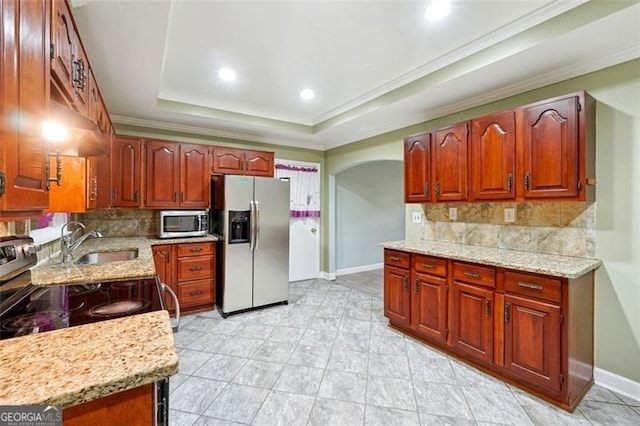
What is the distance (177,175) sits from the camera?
368cm

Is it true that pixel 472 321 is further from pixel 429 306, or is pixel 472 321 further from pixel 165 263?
pixel 165 263

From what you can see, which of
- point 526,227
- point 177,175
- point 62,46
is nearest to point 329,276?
point 177,175

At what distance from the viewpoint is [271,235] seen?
12.4 feet

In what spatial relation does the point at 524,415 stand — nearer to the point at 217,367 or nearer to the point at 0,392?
the point at 217,367

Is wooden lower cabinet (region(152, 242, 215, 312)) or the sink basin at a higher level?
the sink basin

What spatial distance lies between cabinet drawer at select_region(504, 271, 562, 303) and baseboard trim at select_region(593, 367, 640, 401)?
0.86 meters

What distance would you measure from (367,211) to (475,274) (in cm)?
361

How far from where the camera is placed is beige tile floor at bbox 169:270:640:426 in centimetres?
184

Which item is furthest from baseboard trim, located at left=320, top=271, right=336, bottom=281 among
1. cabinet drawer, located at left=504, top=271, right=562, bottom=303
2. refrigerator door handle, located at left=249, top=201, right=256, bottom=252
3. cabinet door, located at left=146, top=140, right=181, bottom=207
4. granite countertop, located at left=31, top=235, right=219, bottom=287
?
cabinet drawer, located at left=504, top=271, right=562, bottom=303

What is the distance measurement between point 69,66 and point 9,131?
90 cm

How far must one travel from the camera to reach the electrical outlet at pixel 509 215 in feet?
8.67

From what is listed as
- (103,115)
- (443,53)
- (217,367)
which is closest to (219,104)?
(103,115)

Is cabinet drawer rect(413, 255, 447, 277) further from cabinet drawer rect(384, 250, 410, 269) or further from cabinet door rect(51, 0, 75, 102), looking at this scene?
cabinet door rect(51, 0, 75, 102)

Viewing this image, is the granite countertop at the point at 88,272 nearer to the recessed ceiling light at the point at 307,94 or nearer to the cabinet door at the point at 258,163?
the cabinet door at the point at 258,163
